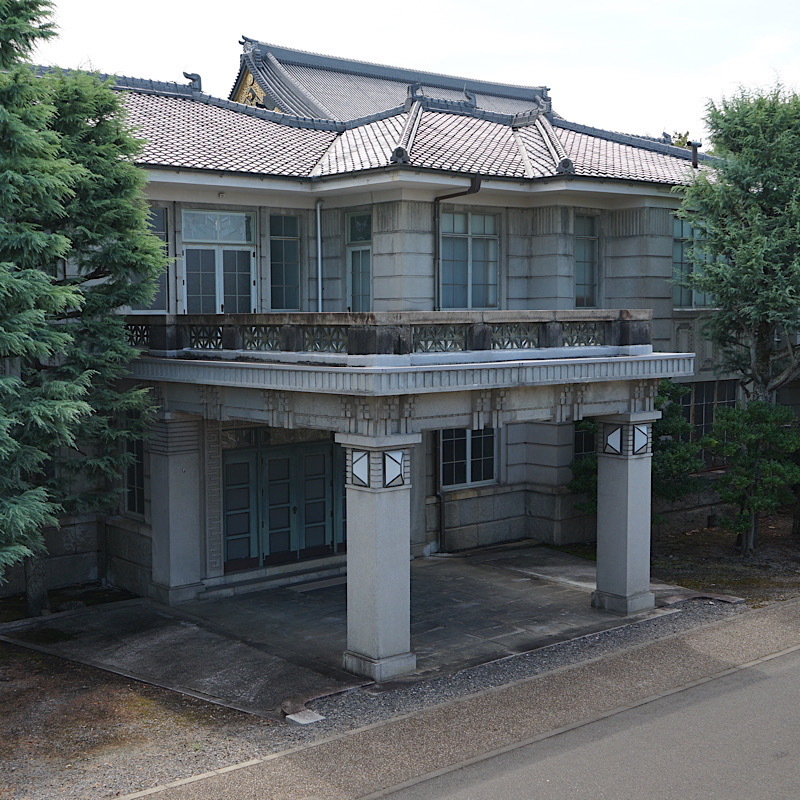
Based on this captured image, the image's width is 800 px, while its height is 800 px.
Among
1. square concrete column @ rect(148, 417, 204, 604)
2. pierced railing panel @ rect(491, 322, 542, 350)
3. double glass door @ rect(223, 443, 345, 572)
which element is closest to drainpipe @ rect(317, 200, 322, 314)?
double glass door @ rect(223, 443, 345, 572)

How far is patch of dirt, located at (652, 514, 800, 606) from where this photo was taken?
18.5 meters

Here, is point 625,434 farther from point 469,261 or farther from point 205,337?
point 205,337

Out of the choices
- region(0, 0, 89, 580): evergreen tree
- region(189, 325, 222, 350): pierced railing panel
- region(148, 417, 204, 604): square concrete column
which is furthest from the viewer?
region(148, 417, 204, 604): square concrete column

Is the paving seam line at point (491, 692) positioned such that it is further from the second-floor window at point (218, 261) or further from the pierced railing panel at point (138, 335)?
the second-floor window at point (218, 261)

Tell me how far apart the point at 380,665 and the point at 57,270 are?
314 inches

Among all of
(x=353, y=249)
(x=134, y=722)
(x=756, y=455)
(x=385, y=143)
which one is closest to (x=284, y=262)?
(x=353, y=249)

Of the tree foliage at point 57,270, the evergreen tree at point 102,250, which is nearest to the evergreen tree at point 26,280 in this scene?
the tree foliage at point 57,270

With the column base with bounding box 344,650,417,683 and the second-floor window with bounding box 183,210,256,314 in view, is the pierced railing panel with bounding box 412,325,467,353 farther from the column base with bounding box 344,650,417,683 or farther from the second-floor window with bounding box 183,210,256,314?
the second-floor window with bounding box 183,210,256,314

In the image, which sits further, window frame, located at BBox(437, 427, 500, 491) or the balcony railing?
window frame, located at BBox(437, 427, 500, 491)

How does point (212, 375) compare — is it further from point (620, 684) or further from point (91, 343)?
point (620, 684)

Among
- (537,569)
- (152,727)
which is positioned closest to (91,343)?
(152,727)

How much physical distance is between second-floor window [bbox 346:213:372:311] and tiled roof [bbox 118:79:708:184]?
1.21 m

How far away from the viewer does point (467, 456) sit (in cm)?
2142

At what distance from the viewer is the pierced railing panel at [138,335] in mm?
16500
